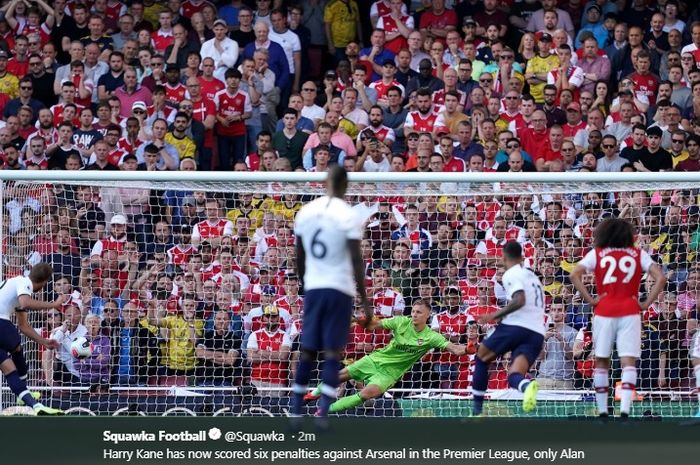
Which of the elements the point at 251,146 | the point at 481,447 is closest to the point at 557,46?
the point at 251,146

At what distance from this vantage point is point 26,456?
480 inches

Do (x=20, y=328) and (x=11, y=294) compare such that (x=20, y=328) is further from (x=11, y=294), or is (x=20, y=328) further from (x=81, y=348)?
(x=81, y=348)

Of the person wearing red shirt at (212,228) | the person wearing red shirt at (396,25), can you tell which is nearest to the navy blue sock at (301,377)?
the person wearing red shirt at (212,228)

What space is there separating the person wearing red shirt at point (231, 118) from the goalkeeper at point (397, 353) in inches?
216

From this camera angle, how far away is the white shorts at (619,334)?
12.0 metres

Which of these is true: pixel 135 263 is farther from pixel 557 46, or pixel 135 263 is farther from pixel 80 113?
pixel 557 46

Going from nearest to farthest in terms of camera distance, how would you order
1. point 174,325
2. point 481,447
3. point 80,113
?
point 481,447 → point 174,325 → point 80,113

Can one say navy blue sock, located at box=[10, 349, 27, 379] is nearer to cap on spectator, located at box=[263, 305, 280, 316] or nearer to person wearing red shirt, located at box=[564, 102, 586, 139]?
cap on spectator, located at box=[263, 305, 280, 316]

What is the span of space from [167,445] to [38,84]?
880 cm

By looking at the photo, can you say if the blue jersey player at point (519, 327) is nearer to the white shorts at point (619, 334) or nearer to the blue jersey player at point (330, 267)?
the white shorts at point (619, 334)

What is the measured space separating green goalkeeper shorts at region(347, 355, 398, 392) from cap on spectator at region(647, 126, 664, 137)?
5.05m

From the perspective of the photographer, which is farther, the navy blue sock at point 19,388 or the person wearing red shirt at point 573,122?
the person wearing red shirt at point 573,122

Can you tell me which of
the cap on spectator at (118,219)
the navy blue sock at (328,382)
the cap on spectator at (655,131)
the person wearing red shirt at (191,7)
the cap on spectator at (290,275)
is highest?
the person wearing red shirt at (191,7)

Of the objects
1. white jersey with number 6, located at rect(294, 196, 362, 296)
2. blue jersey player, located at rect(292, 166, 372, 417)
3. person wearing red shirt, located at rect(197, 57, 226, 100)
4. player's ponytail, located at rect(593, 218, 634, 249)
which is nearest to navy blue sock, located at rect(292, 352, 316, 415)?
blue jersey player, located at rect(292, 166, 372, 417)
